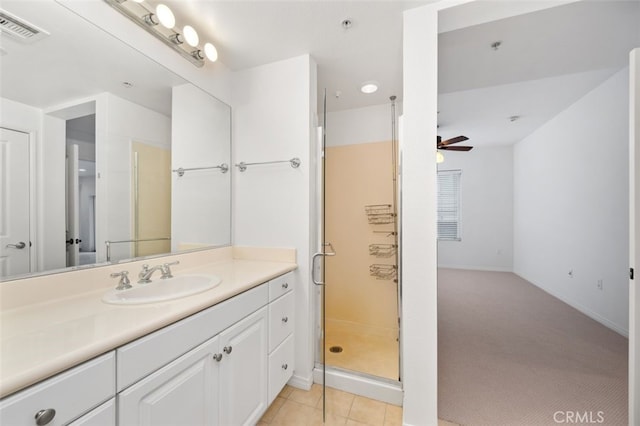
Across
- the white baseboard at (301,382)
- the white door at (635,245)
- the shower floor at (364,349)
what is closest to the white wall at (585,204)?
the white door at (635,245)

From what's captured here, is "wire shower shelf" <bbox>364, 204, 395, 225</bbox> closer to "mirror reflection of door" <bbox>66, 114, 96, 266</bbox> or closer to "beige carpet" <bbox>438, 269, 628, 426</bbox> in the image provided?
"beige carpet" <bbox>438, 269, 628, 426</bbox>

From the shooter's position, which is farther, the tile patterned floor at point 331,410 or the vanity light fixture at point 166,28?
the tile patterned floor at point 331,410

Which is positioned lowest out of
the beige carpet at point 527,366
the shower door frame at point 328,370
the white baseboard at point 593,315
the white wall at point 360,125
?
the beige carpet at point 527,366

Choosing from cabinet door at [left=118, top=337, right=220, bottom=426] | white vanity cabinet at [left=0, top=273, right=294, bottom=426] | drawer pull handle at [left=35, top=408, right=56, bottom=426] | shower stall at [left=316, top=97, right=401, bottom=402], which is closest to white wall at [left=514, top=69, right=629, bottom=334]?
shower stall at [left=316, top=97, right=401, bottom=402]

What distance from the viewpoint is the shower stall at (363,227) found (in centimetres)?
266

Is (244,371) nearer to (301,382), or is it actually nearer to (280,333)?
(280,333)

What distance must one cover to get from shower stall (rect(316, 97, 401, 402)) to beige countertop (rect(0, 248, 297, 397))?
1.56 m

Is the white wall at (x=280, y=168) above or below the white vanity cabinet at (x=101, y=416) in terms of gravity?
above

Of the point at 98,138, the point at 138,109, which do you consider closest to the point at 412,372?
the point at 98,138

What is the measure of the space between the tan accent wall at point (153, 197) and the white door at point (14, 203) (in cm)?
44

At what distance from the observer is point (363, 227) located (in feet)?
9.25

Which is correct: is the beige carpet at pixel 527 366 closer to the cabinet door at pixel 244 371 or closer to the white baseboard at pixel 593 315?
the white baseboard at pixel 593 315

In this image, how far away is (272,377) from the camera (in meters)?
1.50

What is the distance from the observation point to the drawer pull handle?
572 mm
